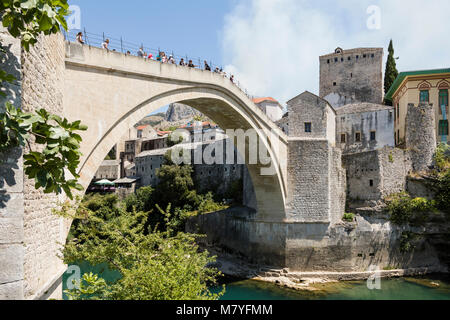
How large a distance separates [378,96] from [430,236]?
1421 centimetres

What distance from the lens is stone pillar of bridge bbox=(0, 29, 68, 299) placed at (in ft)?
15.2

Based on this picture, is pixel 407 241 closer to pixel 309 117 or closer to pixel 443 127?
pixel 309 117

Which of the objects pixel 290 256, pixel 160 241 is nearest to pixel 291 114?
pixel 290 256

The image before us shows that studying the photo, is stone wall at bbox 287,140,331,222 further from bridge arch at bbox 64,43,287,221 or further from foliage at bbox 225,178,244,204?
foliage at bbox 225,178,244,204

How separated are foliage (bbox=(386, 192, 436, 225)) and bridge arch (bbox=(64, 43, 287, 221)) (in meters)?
10.3

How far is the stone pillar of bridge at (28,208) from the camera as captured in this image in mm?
4637

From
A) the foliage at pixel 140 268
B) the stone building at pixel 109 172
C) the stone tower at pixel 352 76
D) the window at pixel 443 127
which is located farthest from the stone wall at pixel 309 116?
the stone building at pixel 109 172

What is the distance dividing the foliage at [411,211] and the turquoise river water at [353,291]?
2758 mm

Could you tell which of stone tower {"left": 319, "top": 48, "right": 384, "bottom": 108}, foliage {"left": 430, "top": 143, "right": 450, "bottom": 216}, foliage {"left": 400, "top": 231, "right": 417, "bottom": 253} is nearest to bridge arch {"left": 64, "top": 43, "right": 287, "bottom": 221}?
foliage {"left": 400, "top": 231, "right": 417, "bottom": 253}

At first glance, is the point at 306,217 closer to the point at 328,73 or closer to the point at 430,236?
the point at 430,236

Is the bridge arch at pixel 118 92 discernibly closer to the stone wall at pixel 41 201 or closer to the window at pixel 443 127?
the stone wall at pixel 41 201

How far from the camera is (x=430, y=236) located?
1942 centimetres

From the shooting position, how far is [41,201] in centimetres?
586
